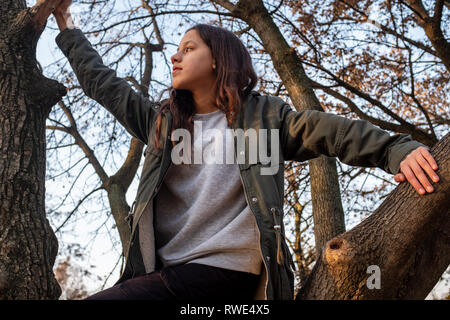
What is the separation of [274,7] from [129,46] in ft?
9.09

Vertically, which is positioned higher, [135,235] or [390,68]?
[390,68]

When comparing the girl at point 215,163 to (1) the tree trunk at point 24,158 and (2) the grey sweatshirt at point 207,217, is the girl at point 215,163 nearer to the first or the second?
(2) the grey sweatshirt at point 207,217

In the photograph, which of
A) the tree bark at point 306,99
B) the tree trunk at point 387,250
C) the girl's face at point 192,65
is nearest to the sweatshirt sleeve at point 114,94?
the girl's face at point 192,65

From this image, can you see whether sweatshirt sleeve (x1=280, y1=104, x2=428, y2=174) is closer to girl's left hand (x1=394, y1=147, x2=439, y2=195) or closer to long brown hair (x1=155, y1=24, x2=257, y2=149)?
girl's left hand (x1=394, y1=147, x2=439, y2=195)

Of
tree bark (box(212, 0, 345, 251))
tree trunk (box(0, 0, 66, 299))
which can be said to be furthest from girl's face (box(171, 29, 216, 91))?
tree bark (box(212, 0, 345, 251))

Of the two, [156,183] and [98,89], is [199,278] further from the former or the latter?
[98,89]

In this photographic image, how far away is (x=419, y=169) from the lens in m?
1.94

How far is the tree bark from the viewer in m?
4.77

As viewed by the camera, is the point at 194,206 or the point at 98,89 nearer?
the point at 194,206

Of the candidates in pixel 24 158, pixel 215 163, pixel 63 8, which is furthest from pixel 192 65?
pixel 24 158

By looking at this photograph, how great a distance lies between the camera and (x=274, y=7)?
6.75 metres

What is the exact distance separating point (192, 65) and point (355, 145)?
3.37 feet

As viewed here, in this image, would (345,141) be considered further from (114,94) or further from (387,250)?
(114,94)
